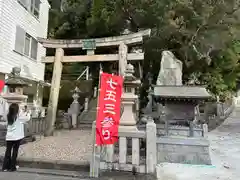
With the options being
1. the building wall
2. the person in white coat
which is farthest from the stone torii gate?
the person in white coat

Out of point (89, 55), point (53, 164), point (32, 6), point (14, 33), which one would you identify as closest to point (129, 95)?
point (53, 164)

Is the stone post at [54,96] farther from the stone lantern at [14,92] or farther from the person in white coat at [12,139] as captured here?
the person in white coat at [12,139]

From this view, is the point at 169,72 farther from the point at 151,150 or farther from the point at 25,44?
the point at 25,44

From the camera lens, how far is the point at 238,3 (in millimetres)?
14094

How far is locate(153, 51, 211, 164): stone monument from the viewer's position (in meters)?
7.30

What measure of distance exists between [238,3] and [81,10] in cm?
1104

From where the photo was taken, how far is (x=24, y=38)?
14.2 m

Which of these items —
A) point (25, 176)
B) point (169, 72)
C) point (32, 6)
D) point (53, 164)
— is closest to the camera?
point (25, 176)

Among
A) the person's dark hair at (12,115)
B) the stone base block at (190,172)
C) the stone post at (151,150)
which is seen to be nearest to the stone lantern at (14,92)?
the person's dark hair at (12,115)

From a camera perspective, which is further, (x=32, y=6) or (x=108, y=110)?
(x=32, y=6)

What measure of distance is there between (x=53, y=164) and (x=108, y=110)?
81.7 inches

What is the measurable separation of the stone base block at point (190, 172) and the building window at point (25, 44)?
34.6ft

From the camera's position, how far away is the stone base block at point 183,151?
283 inches

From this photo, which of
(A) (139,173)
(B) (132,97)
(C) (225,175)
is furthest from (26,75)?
(C) (225,175)
